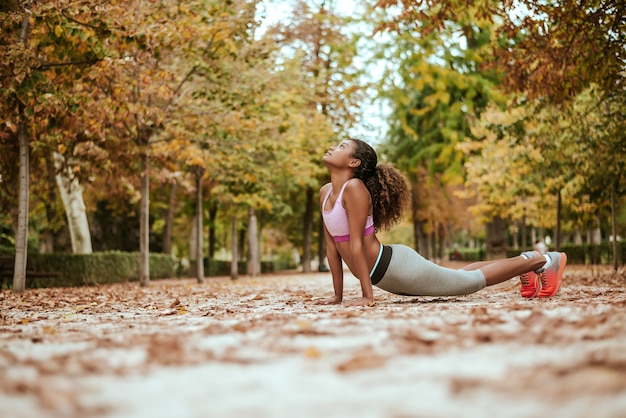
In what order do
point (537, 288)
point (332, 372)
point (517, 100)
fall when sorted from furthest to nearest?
1. point (517, 100)
2. point (537, 288)
3. point (332, 372)

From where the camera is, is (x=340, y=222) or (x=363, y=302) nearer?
(x=363, y=302)

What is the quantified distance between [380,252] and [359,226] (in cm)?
39

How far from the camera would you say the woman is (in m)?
6.07

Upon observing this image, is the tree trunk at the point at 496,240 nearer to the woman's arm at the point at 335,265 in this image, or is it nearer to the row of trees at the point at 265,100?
the row of trees at the point at 265,100

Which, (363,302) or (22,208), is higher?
(22,208)

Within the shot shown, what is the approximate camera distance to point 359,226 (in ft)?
19.8

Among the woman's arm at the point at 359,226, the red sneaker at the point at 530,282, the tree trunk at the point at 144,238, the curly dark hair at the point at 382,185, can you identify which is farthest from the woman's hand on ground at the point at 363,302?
the tree trunk at the point at 144,238

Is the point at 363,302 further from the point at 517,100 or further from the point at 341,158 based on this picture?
the point at 517,100

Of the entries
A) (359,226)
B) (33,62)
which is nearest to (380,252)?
(359,226)

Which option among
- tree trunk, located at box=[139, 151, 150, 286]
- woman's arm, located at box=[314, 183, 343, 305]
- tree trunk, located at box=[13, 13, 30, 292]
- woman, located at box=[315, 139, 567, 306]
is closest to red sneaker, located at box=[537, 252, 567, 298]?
woman, located at box=[315, 139, 567, 306]

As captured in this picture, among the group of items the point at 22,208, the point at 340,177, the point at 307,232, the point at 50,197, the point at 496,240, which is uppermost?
the point at 50,197

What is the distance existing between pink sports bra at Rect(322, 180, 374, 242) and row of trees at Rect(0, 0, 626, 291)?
12.8 feet

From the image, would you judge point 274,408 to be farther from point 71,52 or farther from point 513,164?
point 513,164

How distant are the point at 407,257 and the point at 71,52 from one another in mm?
6006
